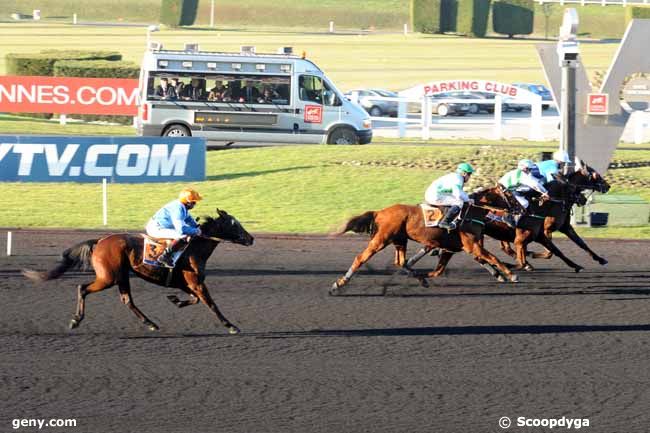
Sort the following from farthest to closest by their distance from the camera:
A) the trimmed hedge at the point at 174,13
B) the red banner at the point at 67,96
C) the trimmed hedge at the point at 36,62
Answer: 1. the trimmed hedge at the point at 174,13
2. the trimmed hedge at the point at 36,62
3. the red banner at the point at 67,96

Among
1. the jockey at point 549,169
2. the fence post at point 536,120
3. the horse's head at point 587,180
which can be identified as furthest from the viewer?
the fence post at point 536,120

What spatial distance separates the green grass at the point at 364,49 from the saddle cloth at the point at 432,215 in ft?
130

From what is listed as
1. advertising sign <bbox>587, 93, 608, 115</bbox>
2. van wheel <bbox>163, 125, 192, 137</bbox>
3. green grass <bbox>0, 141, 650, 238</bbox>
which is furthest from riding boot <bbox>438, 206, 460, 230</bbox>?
van wheel <bbox>163, 125, 192, 137</bbox>

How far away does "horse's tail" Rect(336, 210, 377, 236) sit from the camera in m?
13.4

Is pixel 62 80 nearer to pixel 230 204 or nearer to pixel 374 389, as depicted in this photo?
pixel 230 204

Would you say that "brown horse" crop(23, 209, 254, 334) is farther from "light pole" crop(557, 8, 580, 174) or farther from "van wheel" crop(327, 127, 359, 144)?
"van wheel" crop(327, 127, 359, 144)

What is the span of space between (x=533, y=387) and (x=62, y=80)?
2491cm

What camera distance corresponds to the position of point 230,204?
Result: 21078 mm

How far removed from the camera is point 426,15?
75312 millimetres

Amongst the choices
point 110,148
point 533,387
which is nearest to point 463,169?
point 533,387

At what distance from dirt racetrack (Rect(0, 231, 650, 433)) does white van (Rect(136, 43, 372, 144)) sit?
12.6 meters

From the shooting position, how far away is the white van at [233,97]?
1091 inches

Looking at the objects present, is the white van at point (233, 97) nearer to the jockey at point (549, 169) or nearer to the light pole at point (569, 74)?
the light pole at point (569, 74)

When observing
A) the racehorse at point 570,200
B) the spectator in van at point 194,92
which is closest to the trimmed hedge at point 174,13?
the spectator in van at point 194,92
